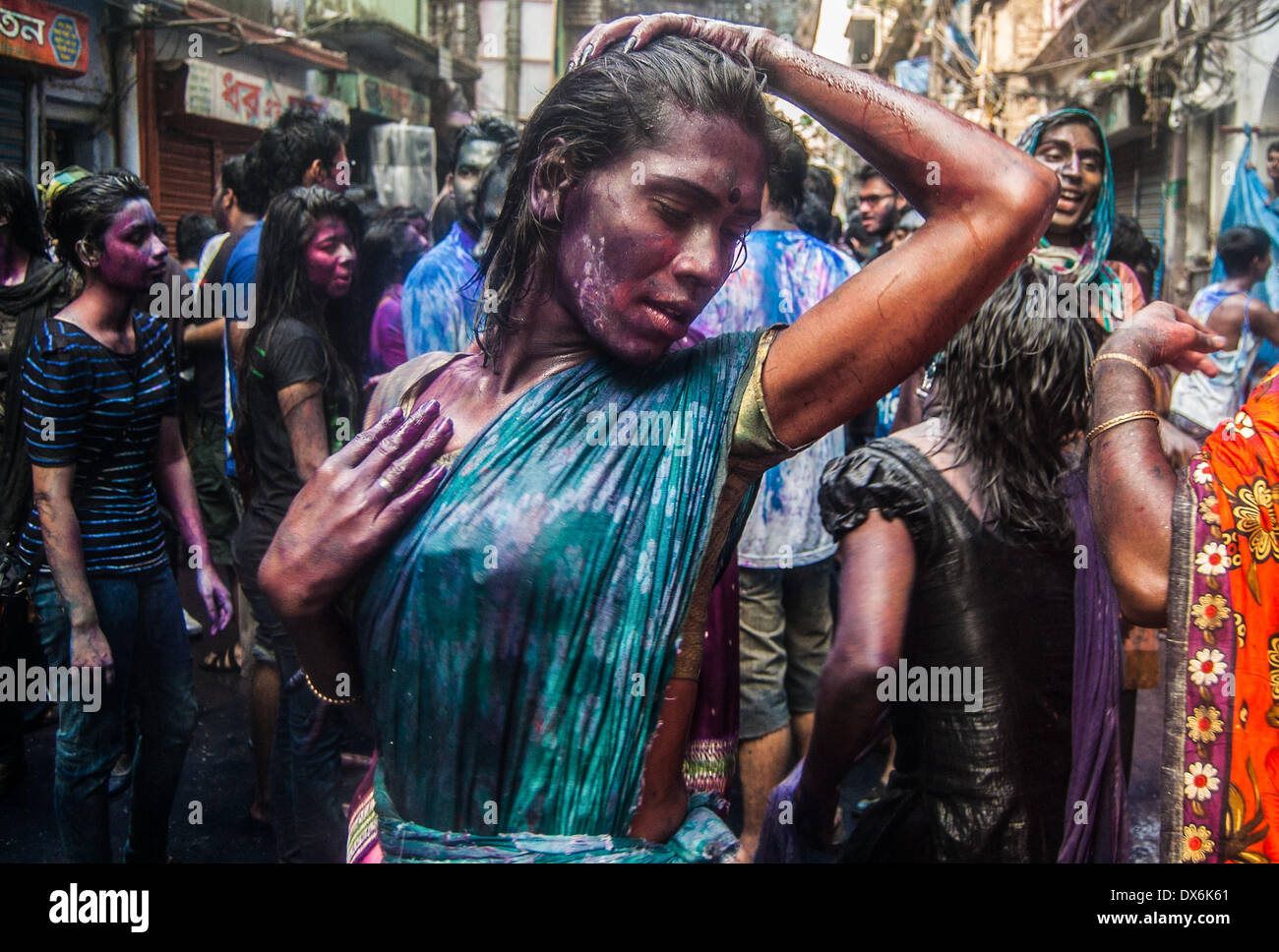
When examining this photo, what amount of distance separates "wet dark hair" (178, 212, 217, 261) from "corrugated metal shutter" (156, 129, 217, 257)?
14.0 feet

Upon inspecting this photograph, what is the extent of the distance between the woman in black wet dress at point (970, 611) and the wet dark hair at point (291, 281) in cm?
183

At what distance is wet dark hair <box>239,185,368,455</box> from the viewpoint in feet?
11.0

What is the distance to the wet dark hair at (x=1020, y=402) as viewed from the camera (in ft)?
7.25

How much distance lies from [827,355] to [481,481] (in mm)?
435

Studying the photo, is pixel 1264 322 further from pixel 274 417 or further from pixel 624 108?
pixel 624 108

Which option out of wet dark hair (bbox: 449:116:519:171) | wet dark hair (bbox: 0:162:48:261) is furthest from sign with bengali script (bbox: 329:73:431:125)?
wet dark hair (bbox: 0:162:48:261)

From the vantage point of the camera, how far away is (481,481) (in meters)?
1.32

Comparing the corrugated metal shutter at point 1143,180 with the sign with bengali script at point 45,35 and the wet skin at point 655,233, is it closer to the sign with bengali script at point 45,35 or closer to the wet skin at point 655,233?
the sign with bengali script at point 45,35

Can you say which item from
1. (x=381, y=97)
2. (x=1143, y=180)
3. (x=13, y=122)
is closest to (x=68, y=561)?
(x=13, y=122)

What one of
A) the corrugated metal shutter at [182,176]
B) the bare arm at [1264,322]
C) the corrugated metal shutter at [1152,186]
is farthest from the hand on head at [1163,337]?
the corrugated metal shutter at [1152,186]

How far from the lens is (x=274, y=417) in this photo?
335cm
